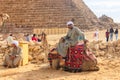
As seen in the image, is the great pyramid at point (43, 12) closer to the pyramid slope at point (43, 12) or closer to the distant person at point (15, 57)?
the pyramid slope at point (43, 12)

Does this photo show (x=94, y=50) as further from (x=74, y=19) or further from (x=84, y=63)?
(x=74, y=19)

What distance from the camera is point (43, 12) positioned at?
5541cm

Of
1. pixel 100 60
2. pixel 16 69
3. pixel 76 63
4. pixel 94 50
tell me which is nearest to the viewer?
pixel 76 63

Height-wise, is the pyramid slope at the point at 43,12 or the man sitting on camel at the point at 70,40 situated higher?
the pyramid slope at the point at 43,12

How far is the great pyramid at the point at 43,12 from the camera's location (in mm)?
54062

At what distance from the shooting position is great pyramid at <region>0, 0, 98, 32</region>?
54062 millimetres

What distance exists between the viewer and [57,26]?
5250cm

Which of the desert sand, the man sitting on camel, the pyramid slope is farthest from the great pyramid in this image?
the man sitting on camel

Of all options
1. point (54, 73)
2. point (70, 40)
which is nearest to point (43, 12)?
point (70, 40)

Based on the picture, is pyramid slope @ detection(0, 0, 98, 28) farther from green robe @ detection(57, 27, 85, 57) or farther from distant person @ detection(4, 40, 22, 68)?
green robe @ detection(57, 27, 85, 57)

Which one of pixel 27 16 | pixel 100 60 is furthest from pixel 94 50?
pixel 27 16

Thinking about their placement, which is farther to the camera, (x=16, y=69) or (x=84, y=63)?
(x=16, y=69)

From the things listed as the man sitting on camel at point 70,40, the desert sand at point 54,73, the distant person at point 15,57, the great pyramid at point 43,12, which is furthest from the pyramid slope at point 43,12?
the man sitting on camel at point 70,40

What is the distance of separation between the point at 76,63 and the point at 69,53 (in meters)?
0.33
